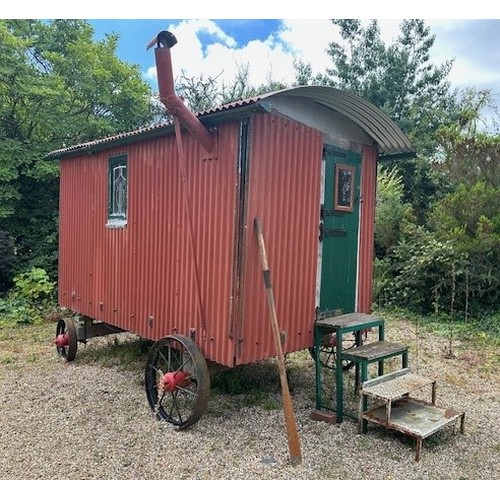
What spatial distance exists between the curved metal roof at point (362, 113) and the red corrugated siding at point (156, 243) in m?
0.87

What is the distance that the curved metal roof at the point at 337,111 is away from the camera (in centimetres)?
430

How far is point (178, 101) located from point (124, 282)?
2666 mm

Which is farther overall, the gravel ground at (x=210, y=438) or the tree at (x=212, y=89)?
the tree at (x=212, y=89)

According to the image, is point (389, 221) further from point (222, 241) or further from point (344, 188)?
point (222, 241)

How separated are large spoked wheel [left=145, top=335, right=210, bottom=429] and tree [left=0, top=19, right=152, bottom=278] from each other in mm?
6879

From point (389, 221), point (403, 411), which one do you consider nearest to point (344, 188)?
point (403, 411)

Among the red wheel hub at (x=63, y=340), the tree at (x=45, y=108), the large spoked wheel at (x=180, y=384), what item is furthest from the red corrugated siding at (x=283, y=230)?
the tree at (x=45, y=108)

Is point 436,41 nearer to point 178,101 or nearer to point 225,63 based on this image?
point 225,63

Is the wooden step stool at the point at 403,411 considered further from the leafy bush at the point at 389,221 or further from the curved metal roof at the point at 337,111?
the leafy bush at the point at 389,221

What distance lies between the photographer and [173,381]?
4672mm

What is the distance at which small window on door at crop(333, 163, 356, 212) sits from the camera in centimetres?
542

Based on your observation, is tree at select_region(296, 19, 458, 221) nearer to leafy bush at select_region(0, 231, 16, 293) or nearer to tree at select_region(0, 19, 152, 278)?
tree at select_region(0, 19, 152, 278)
